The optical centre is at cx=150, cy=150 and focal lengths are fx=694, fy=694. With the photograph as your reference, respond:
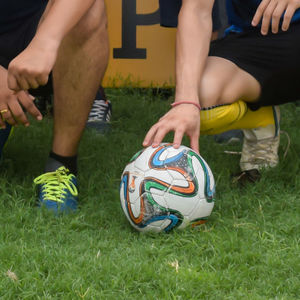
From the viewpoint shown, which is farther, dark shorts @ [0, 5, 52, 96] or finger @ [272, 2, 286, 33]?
dark shorts @ [0, 5, 52, 96]

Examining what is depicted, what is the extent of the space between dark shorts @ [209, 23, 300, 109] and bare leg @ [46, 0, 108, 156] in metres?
0.62

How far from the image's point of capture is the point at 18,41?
346 cm

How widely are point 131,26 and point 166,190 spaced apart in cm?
285

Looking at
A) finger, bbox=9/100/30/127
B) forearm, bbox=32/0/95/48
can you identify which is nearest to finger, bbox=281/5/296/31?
forearm, bbox=32/0/95/48

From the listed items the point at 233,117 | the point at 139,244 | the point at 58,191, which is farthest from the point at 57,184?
the point at 233,117

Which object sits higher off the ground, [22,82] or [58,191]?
[22,82]

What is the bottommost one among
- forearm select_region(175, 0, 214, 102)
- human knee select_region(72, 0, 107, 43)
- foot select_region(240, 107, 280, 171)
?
foot select_region(240, 107, 280, 171)

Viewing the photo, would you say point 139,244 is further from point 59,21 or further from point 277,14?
point 277,14

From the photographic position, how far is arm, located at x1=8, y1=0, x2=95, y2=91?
2713 millimetres

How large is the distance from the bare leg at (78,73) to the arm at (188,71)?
37 cm

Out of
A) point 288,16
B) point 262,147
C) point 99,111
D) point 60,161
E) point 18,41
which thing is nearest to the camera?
point 288,16

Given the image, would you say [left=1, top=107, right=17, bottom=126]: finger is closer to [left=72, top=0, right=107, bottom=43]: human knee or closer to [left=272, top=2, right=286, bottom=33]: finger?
[left=72, top=0, right=107, bottom=43]: human knee

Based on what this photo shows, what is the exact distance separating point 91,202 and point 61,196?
17 centimetres

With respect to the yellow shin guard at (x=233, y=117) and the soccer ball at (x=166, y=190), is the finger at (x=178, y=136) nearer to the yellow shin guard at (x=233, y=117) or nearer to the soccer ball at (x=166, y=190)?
the soccer ball at (x=166, y=190)
